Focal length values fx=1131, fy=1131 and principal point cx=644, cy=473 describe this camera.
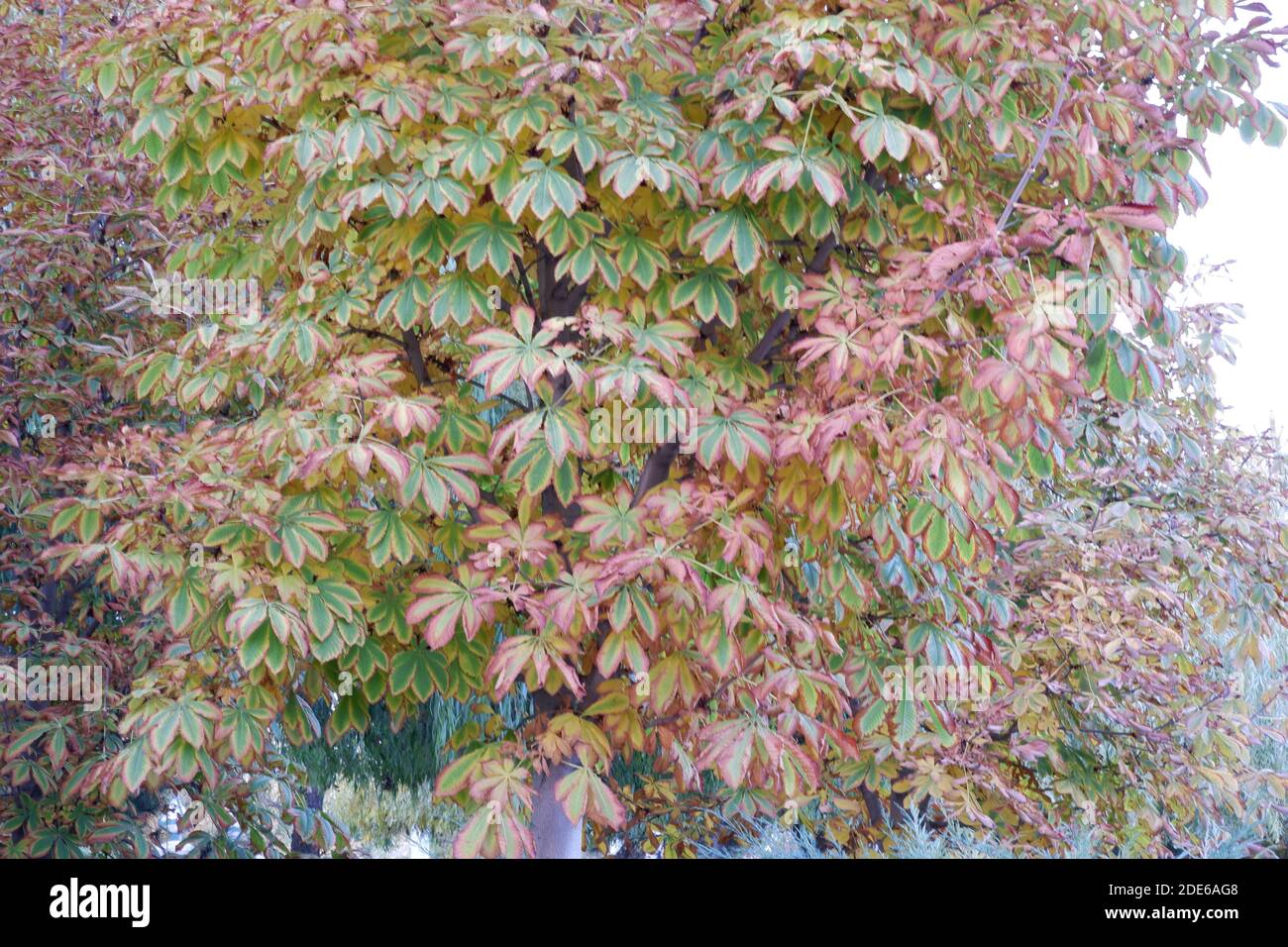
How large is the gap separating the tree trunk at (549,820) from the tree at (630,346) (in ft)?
0.05

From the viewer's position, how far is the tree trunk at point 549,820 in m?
3.82

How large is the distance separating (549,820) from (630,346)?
168 centimetres

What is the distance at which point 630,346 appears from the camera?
324 centimetres

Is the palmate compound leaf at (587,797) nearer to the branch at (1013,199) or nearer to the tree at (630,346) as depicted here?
the tree at (630,346)

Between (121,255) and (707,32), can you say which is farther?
(121,255)

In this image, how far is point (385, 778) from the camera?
834 centimetres

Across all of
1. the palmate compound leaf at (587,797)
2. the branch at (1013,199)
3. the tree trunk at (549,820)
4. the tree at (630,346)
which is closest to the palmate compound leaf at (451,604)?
the tree at (630,346)

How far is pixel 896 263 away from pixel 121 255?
411 cm

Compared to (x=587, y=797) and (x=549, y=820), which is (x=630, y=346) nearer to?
(x=587, y=797)

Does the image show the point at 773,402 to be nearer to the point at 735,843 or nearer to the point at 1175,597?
the point at 1175,597

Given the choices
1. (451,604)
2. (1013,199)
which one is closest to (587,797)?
(451,604)

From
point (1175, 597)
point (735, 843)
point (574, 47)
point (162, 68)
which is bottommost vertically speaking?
point (735, 843)

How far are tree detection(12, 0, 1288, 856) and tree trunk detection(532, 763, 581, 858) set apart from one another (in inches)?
0.6
